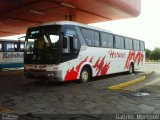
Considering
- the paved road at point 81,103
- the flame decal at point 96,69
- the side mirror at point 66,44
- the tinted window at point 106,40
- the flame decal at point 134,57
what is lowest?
the paved road at point 81,103

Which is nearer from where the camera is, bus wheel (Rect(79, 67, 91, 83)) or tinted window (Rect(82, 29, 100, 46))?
bus wheel (Rect(79, 67, 91, 83))

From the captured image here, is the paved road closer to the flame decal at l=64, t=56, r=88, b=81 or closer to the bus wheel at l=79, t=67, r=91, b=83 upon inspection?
the flame decal at l=64, t=56, r=88, b=81

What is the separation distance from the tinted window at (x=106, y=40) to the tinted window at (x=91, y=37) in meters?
0.64

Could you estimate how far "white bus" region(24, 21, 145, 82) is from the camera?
11.1 metres

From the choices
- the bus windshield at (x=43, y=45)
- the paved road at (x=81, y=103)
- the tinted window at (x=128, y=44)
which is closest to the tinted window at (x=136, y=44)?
the tinted window at (x=128, y=44)

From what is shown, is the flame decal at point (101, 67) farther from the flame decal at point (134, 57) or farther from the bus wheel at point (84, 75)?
the flame decal at point (134, 57)

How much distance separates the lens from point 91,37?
44.3ft

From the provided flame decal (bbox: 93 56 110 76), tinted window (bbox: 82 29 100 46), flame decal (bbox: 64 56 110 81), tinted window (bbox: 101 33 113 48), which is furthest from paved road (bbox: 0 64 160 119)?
tinted window (bbox: 101 33 113 48)

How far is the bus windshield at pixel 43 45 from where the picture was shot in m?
11.1

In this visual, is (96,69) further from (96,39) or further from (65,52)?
(65,52)

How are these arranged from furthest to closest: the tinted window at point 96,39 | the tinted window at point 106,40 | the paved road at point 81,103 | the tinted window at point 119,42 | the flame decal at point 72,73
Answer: the tinted window at point 119,42 → the tinted window at point 106,40 → the tinted window at point 96,39 → the flame decal at point 72,73 → the paved road at point 81,103

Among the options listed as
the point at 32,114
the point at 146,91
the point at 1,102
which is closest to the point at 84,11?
the point at 146,91

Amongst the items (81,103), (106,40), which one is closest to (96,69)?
(106,40)

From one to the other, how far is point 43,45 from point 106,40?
5.04 m
